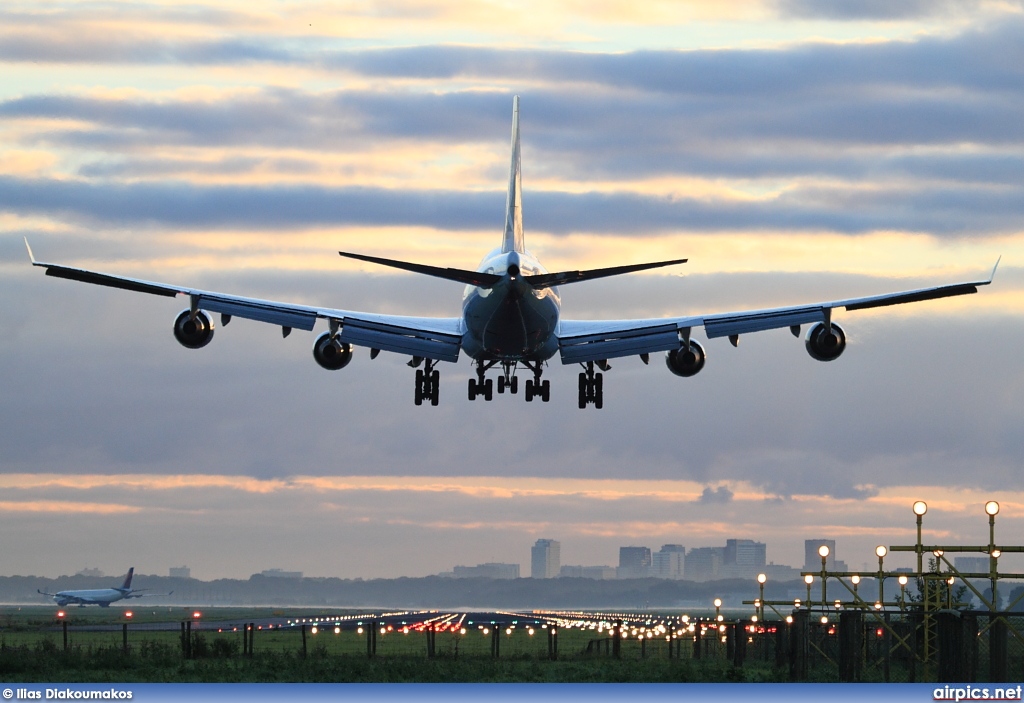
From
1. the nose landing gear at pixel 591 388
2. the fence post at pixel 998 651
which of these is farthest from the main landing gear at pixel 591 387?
the fence post at pixel 998 651

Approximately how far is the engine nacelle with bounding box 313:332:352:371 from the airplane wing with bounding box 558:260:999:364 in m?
10.5

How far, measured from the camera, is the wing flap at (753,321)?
70688 millimetres

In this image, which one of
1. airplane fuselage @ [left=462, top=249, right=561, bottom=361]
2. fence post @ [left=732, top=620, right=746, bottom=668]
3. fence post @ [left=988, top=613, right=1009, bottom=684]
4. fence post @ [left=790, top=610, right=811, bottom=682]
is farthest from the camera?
airplane fuselage @ [left=462, top=249, right=561, bottom=361]

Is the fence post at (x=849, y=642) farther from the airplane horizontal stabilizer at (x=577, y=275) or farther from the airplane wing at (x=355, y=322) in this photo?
the airplane wing at (x=355, y=322)

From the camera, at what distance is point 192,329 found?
66.5 metres

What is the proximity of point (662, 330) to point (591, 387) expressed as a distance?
746 centimetres

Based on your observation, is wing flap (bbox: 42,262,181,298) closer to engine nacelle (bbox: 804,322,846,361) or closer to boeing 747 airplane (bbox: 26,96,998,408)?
boeing 747 airplane (bbox: 26,96,998,408)

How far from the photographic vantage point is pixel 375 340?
71.4m

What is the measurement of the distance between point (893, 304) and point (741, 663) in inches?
735

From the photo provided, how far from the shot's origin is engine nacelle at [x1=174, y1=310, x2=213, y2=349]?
218ft

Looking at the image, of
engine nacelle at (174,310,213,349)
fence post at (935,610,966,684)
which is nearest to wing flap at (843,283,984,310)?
fence post at (935,610,966,684)

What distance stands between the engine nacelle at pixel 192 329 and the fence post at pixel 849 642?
104 feet

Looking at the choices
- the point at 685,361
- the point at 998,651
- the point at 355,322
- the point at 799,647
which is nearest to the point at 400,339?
the point at 355,322

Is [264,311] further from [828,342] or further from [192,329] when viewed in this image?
[828,342]
